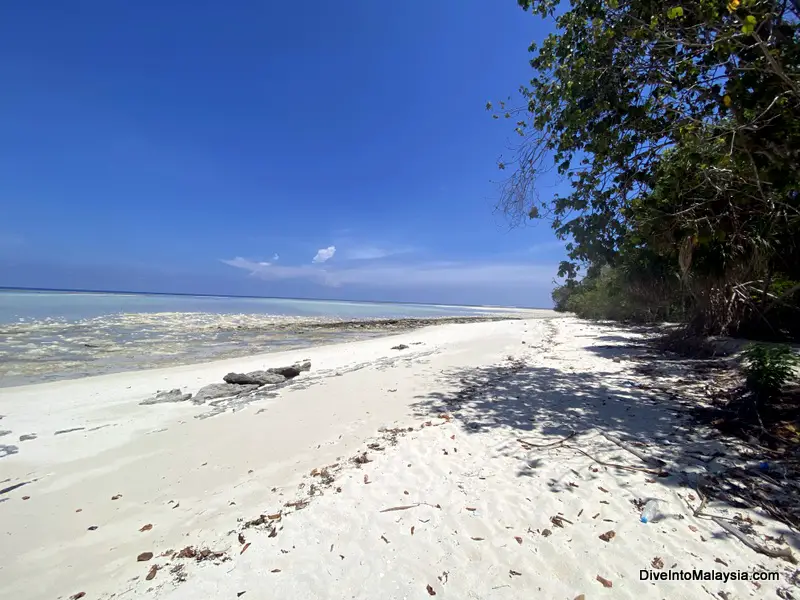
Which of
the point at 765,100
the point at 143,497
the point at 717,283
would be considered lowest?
the point at 143,497

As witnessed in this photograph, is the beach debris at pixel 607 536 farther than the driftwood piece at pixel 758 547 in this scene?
Yes

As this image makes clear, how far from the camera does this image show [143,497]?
149 inches

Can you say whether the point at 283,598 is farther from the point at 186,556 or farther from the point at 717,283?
the point at 717,283

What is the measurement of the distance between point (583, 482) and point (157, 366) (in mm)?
12688

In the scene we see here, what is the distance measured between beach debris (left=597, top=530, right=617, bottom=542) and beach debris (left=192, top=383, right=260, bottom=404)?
710 cm

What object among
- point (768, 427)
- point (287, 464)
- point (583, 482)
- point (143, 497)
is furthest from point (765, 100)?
point (143, 497)

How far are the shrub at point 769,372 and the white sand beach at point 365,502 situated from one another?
1080mm

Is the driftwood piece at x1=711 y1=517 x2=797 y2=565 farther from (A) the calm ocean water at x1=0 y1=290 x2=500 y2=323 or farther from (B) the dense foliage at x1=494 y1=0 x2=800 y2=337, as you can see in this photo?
(A) the calm ocean water at x1=0 y1=290 x2=500 y2=323

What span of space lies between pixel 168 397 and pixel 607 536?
8.05 metres

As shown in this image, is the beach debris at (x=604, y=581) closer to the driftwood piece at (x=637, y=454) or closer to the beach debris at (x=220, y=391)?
the driftwood piece at (x=637, y=454)

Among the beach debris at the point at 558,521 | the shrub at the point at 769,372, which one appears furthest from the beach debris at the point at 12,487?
the shrub at the point at 769,372

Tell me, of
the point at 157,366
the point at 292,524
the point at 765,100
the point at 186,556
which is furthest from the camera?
the point at 157,366

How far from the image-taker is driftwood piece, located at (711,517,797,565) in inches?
93.8

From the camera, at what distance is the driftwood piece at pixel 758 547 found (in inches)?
93.8
